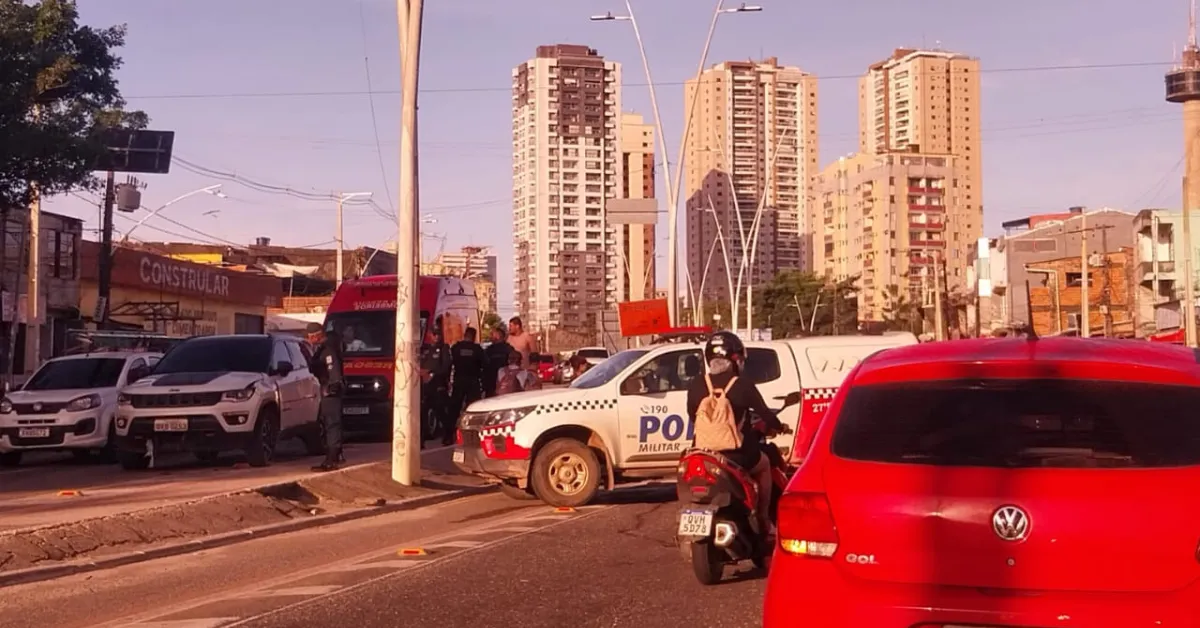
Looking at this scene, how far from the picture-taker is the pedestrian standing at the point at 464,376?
22.8m

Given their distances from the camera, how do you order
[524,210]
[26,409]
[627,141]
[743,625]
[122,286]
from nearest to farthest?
[743,625] < [26,409] < [122,286] < [627,141] < [524,210]

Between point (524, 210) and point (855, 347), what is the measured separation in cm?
7814

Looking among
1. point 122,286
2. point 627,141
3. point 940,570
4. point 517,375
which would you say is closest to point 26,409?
point 517,375

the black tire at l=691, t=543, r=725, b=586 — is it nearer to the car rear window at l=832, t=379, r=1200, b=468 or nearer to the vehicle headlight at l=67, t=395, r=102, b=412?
the car rear window at l=832, t=379, r=1200, b=468

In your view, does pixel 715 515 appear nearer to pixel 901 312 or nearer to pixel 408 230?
pixel 408 230

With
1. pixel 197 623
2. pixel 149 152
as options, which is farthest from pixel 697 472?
pixel 149 152

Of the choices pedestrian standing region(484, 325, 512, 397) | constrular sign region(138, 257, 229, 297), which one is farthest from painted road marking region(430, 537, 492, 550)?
constrular sign region(138, 257, 229, 297)

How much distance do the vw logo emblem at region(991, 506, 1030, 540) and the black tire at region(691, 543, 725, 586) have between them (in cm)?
467

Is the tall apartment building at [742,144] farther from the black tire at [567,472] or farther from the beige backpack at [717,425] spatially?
the beige backpack at [717,425]

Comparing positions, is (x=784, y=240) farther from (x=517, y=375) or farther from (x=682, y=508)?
(x=682, y=508)

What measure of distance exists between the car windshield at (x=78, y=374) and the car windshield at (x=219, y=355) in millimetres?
1497

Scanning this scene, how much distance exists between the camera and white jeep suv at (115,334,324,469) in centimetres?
1814

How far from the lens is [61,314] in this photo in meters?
46.0

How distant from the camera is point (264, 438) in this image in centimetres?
1888
